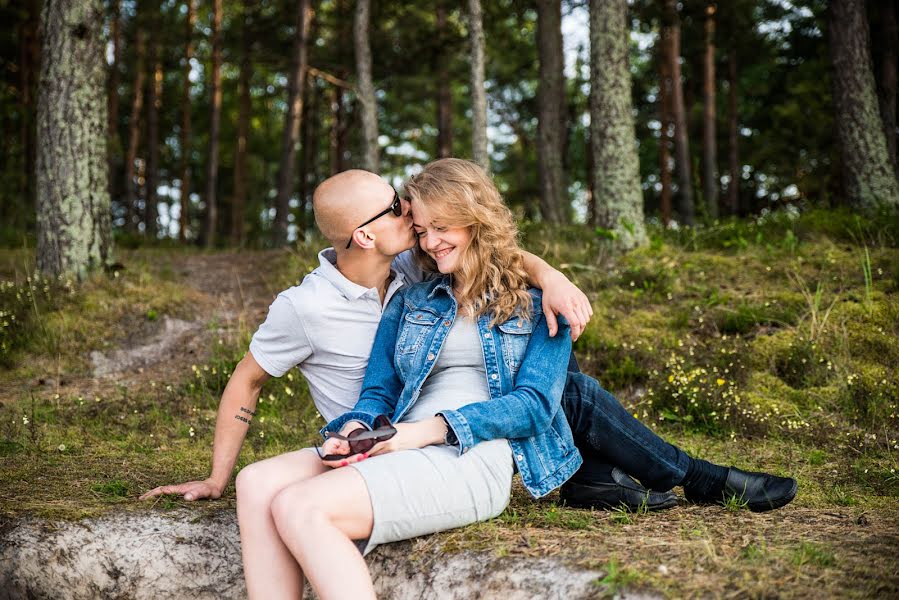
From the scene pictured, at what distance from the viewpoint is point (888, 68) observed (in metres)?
11.0

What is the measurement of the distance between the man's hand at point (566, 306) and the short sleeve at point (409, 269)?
2.15ft

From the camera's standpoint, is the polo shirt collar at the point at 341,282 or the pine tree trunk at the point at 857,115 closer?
the polo shirt collar at the point at 341,282

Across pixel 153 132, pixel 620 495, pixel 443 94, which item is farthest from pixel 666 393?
pixel 153 132

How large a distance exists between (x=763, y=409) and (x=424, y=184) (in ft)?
10.5

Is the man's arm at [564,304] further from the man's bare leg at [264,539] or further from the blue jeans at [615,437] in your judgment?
the man's bare leg at [264,539]

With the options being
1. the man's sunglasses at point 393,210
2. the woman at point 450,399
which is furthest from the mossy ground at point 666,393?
the man's sunglasses at point 393,210

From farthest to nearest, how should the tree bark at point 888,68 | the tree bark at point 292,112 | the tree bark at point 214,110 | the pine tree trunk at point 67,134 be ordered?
1. the tree bark at point 214,110
2. the tree bark at point 292,112
3. the tree bark at point 888,68
4. the pine tree trunk at point 67,134

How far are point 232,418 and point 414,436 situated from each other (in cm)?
99

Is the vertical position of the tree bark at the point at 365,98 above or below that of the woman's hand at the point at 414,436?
above

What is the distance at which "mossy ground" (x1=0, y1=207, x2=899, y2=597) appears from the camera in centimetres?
283

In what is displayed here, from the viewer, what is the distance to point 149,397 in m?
5.86

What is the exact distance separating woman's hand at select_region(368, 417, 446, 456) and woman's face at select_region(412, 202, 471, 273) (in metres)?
0.68

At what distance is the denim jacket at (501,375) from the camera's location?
9.62ft

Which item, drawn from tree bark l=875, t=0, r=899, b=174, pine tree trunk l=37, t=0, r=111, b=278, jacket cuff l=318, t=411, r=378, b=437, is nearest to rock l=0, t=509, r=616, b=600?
jacket cuff l=318, t=411, r=378, b=437
